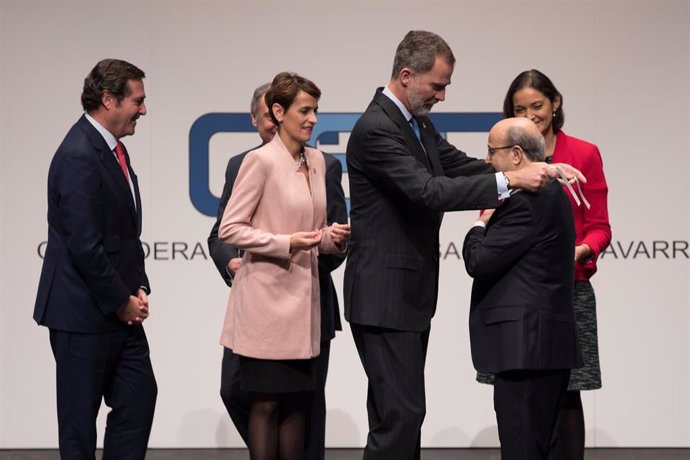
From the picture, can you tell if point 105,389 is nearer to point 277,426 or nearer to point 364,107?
point 277,426

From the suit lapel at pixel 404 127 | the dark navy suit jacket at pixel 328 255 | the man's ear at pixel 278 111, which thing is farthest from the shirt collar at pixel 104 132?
the suit lapel at pixel 404 127

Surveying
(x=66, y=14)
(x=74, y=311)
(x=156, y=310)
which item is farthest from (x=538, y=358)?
(x=66, y=14)

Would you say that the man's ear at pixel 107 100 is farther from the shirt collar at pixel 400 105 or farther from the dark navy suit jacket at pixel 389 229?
the shirt collar at pixel 400 105

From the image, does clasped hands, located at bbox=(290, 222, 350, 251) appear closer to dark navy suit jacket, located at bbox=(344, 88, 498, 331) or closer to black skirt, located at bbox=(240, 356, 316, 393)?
Answer: dark navy suit jacket, located at bbox=(344, 88, 498, 331)

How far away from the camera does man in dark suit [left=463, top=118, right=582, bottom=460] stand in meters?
3.19

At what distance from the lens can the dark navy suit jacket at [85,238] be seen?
11.2 ft

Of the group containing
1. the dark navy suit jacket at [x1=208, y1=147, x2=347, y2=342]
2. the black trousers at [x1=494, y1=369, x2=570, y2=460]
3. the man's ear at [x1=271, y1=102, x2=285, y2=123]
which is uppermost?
the man's ear at [x1=271, y1=102, x2=285, y2=123]

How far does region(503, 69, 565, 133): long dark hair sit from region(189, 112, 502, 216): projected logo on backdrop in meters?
1.24

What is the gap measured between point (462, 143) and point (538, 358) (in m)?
2.31

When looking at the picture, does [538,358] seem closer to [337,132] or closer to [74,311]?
Answer: [74,311]

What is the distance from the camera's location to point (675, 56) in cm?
534


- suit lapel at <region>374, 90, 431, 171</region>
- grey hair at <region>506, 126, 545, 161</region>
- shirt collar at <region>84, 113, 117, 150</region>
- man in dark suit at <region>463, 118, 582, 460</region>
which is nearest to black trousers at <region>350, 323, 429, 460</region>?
man in dark suit at <region>463, 118, 582, 460</region>

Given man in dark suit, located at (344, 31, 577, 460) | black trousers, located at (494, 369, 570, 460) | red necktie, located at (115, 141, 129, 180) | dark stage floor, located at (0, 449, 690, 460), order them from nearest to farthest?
1. black trousers, located at (494, 369, 570, 460)
2. man in dark suit, located at (344, 31, 577, 460)
3. red necktie, located at (115, 141, 129, 180)
4. dark stage floor, located at (0, 449, 690, 460)

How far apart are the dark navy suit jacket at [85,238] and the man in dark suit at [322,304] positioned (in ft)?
2.02
